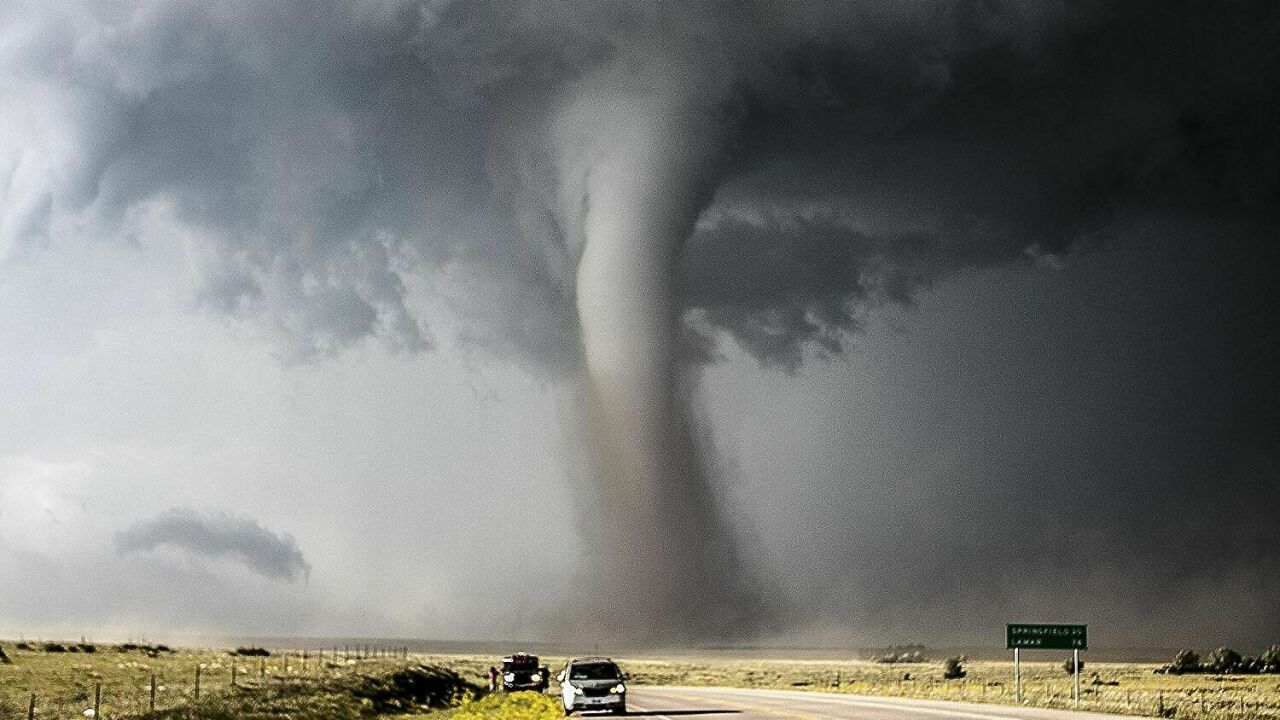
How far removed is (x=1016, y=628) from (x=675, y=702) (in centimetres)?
1914

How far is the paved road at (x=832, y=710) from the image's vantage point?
42.9m

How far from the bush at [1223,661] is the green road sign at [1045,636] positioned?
77960 mm

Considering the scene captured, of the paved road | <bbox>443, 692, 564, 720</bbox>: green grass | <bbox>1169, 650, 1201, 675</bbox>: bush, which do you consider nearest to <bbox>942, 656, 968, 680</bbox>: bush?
<bbox>1169, 650, 1201, 675</bbox>: bush

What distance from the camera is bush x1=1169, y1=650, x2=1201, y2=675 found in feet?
439

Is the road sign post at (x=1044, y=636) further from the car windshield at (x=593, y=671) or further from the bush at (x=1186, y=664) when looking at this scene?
the bush at (x=1186, y=664)

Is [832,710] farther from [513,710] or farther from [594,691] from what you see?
[513,710]

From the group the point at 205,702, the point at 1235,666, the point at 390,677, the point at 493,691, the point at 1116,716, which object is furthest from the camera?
the point at 1235,666

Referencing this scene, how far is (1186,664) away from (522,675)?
9392cm

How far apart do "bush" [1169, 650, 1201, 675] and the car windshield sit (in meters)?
101

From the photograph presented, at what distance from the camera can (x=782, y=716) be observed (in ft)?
139

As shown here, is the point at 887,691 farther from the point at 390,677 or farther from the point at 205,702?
the point at 205,702

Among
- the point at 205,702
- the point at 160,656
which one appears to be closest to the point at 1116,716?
the point at 205,702

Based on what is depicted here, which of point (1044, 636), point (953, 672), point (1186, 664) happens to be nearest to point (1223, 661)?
point (1186, 664)

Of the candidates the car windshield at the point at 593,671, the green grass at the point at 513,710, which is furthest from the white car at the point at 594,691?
the green grass at the point at 513,710
